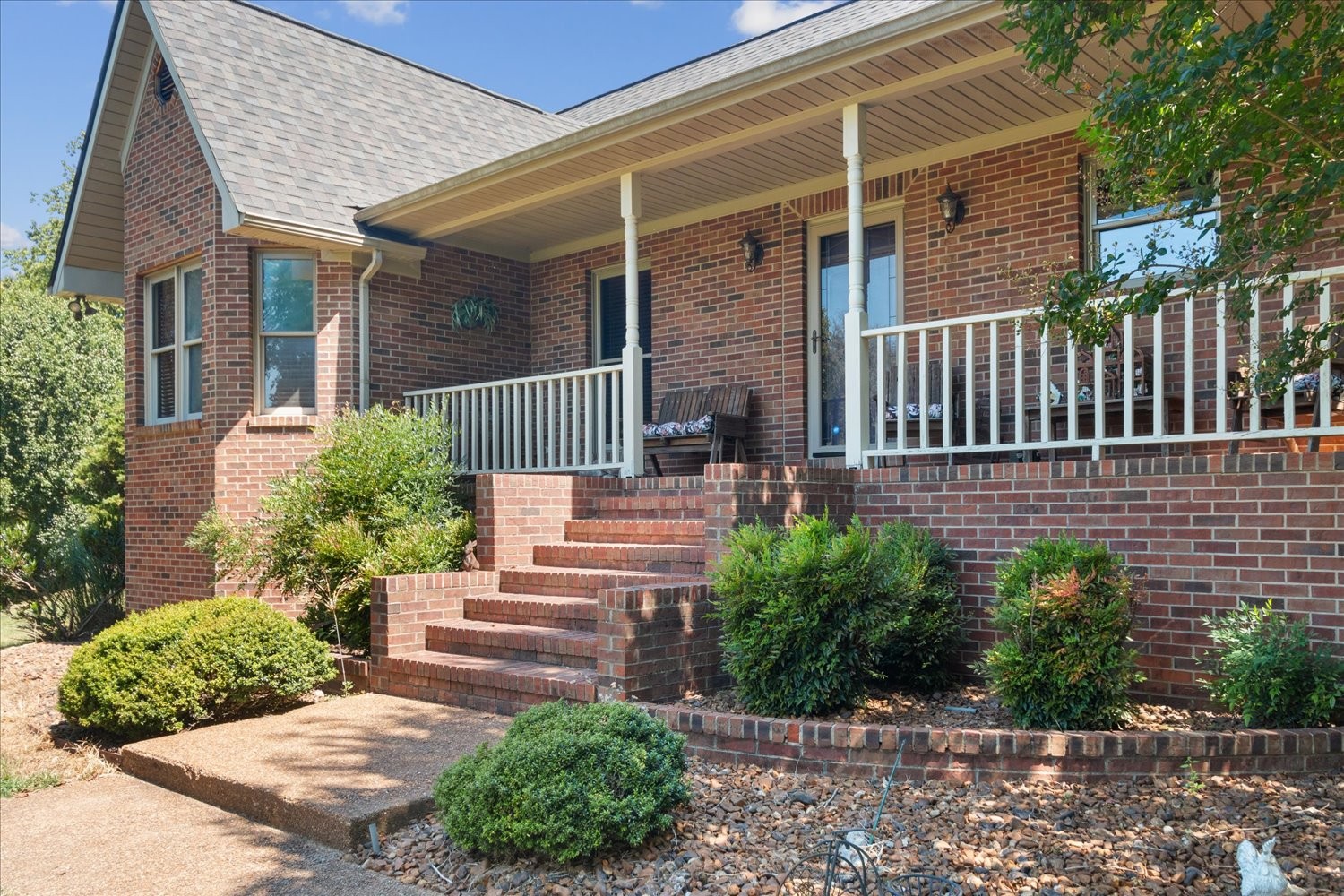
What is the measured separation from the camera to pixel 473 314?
11.4 metres

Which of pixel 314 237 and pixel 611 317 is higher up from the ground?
pixel 314 237

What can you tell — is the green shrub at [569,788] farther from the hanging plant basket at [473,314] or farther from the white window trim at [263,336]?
the hanging plant basket at [473,314]

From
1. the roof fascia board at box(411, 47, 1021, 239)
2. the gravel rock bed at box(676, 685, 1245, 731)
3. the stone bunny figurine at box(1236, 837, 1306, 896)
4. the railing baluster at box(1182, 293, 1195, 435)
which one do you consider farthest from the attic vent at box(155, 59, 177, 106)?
the stone bunny figurine at box(1236, 837, 1306, 896)

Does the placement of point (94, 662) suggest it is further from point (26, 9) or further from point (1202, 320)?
point (26, 9)

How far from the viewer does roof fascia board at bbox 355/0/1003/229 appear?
6141 mm

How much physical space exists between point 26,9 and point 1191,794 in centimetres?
5697

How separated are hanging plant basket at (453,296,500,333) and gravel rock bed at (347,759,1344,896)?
7471 mm

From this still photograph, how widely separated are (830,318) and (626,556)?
3431 millimetres

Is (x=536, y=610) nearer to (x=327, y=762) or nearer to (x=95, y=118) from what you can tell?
(x=327, y=762)

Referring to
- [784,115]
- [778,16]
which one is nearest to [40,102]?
[778,16]

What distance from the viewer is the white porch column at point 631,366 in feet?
28.7

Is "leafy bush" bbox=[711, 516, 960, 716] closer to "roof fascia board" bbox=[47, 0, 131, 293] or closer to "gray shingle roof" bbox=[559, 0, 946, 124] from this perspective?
"gray shingle roof" bbox=[559, 0, 946, 124]

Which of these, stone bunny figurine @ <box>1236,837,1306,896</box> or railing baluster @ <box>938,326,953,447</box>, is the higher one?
railing baluster @ <box>938,326,953,447</box>

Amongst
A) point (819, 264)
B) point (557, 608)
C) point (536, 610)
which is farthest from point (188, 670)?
point (819, 264)
